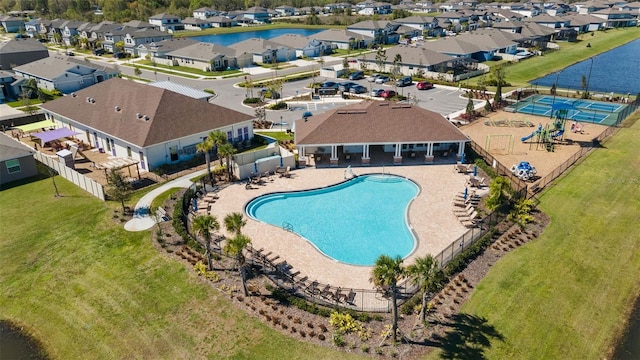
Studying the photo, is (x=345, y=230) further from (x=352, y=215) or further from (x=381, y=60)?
(x=381, y=60)

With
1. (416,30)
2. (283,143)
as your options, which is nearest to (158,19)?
(416,30)

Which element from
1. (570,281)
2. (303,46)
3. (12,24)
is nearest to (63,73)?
(303,46)

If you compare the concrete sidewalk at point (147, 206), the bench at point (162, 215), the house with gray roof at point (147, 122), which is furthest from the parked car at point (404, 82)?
the bench at point (162, 215)

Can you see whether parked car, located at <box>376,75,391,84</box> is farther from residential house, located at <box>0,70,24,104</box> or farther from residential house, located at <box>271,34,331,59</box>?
residential house, located at <box>0,70,24,104</box>

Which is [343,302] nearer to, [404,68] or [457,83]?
[457,83]

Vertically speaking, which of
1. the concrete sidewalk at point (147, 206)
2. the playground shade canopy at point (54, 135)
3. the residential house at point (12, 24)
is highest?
the residential house at point (12, 24)

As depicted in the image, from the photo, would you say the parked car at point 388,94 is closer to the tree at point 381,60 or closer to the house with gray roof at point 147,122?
the tree at point 381,60

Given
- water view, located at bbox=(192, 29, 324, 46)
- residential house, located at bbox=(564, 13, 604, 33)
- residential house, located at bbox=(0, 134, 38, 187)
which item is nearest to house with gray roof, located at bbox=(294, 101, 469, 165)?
residential house, located at bbox=(0, 134, 38, 187)

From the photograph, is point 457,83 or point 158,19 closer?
point 457,83
